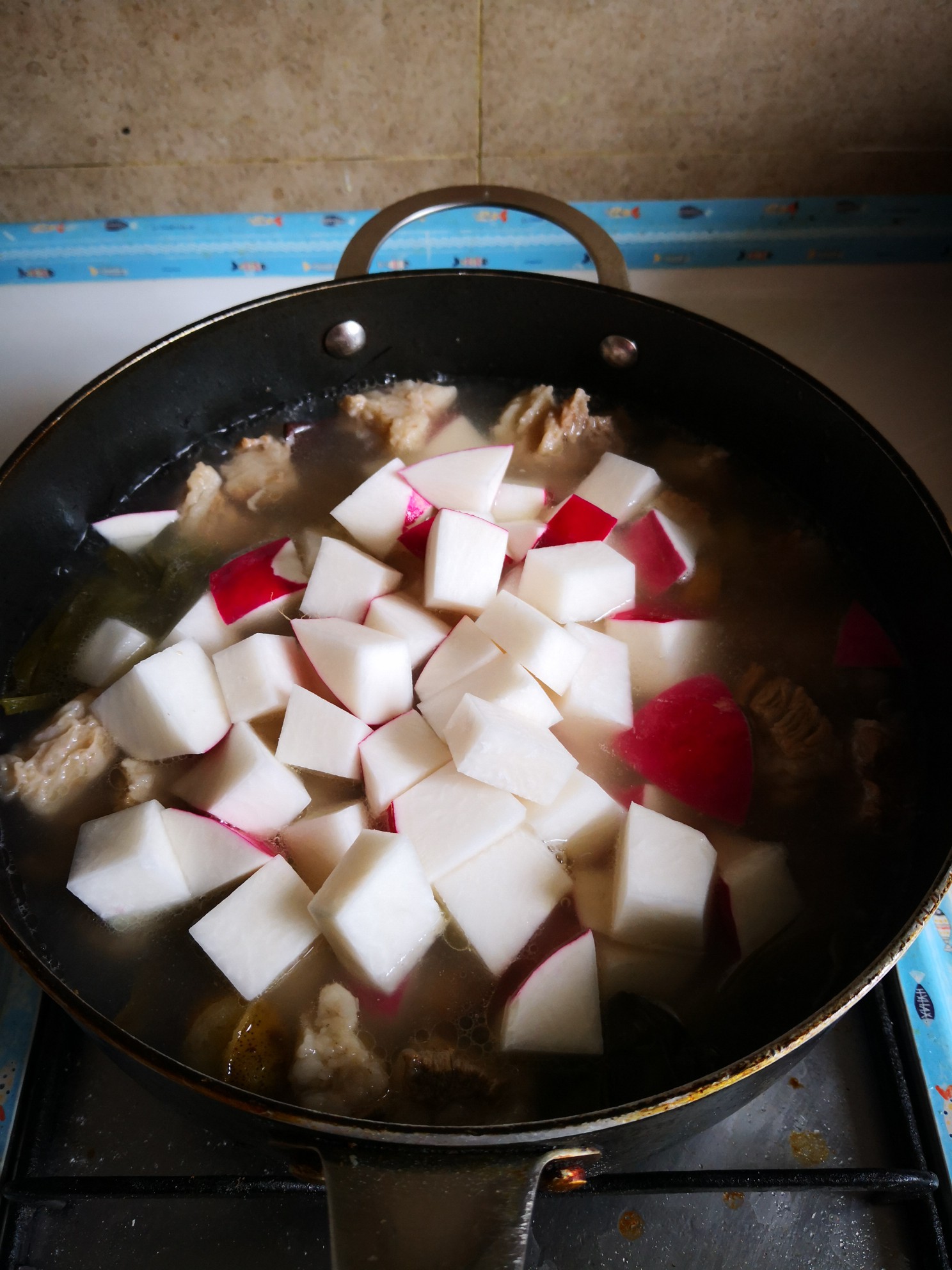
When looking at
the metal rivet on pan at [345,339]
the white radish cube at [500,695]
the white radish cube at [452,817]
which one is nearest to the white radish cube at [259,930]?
the white radish cube at [452,817]

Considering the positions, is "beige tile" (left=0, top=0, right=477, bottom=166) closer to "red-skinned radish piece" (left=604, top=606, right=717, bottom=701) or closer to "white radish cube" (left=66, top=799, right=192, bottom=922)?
"red-skinned radish piece" (left=604, top=606, right=717, bottom=701)

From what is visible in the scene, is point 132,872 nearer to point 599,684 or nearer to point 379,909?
point 379,909

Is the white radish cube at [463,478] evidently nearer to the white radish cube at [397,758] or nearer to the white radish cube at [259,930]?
the white radish cube at [397,758]

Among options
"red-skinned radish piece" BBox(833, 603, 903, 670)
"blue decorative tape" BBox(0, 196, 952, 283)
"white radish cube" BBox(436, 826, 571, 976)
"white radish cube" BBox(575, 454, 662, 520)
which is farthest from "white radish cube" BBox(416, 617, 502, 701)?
"blue decorative tape" BBox(0, 196, 952, 283)

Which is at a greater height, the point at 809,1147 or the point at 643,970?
the point at 643,970

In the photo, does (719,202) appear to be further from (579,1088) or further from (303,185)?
(579,1088)

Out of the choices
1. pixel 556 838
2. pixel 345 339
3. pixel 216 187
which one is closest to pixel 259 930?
pixel 556 838
